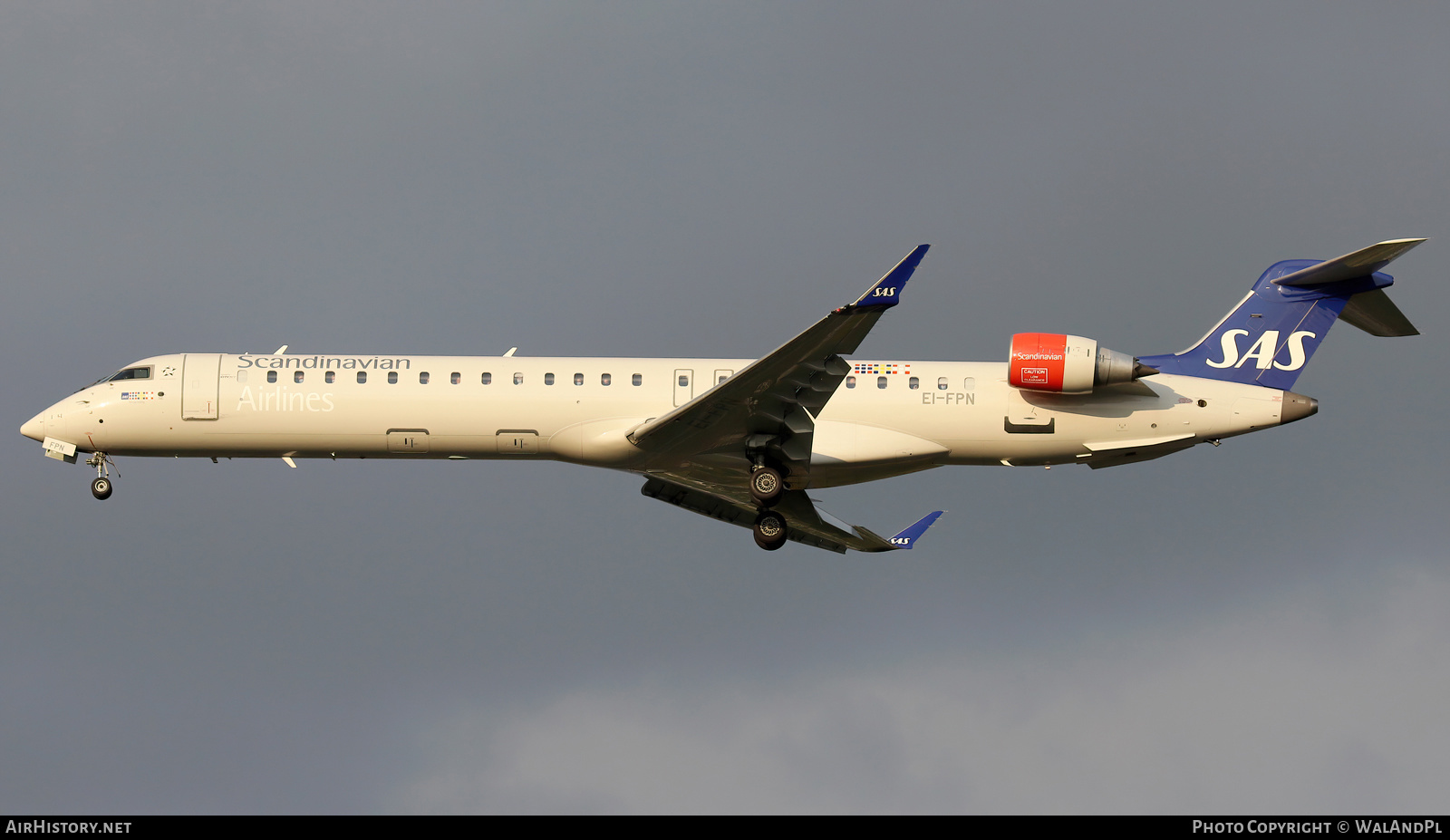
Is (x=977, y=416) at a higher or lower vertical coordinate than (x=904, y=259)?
lower

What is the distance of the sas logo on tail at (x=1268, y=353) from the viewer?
1341 inches

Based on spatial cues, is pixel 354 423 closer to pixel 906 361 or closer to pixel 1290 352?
pixel 906 361

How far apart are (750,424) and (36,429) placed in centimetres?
1610

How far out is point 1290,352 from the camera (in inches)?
1342

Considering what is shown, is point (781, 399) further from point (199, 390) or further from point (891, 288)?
point (199, 390)

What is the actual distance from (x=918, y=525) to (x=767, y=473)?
6590 mm

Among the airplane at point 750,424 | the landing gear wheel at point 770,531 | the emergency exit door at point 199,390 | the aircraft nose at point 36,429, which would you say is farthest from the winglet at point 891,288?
the aircraft nose at point 36,429

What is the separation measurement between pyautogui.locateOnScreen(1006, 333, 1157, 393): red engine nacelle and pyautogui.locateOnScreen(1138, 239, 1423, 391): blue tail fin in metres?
2.29

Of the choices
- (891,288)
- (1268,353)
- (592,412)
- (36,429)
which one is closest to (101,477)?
(36,429)

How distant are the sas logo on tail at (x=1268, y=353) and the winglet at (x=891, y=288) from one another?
10037 millimetres

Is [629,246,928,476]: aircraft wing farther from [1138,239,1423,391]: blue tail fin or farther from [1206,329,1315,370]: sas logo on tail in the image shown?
[1206,329,1315,370]: sas logo on tail

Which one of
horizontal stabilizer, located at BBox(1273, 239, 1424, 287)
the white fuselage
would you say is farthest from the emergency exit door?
horizontal stabilizer, located at BBox(1273, 239, 1424, 287)

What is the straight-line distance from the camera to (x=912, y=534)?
37.5m

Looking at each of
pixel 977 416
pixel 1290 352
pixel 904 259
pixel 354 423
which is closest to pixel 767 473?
pixel 977 416
